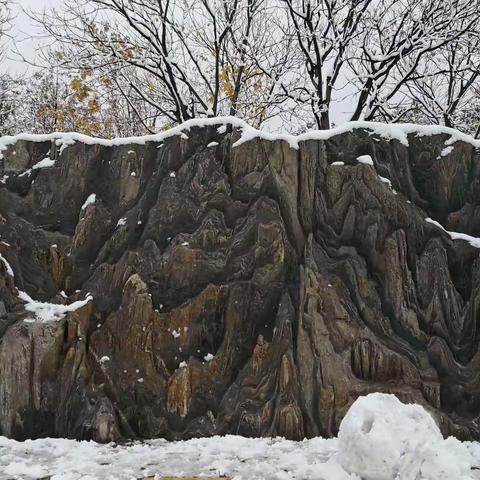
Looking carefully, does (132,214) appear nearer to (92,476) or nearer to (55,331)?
(55,331)

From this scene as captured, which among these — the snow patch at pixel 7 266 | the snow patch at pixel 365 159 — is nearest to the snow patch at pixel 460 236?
the snow patch at pixel 365 159

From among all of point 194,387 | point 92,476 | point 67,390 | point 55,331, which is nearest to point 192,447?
point 194,387

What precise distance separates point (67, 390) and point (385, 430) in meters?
2.22

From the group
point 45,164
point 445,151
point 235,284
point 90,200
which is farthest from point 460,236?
point 45,164

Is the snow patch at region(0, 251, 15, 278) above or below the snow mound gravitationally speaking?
above

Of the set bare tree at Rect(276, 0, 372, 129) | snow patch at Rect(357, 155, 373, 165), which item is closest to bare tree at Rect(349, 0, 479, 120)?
bare tree at Rect(276, 0, 372, 129)

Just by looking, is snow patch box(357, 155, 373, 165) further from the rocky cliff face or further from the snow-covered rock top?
the snow-covered rock top

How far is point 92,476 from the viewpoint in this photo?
302 centimetres

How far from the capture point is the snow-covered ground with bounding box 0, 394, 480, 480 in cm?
279

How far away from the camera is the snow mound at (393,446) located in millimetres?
2750

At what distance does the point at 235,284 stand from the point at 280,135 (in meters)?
1.17

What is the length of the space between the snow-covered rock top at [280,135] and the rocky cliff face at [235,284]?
0.13 ft

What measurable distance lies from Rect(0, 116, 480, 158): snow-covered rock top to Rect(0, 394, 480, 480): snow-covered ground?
6.26 feet

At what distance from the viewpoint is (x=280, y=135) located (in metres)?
3.95
